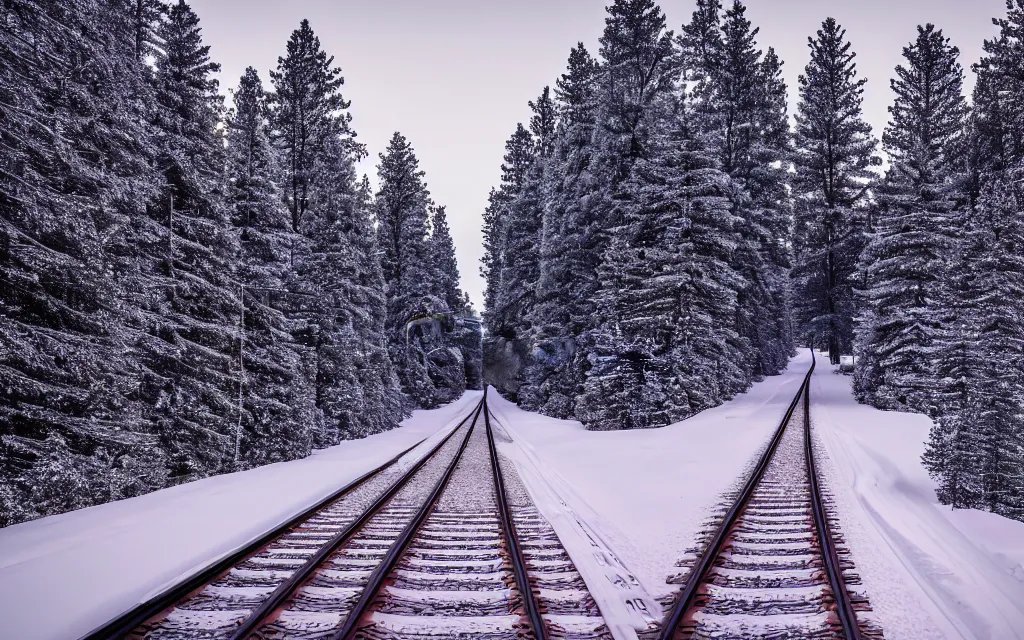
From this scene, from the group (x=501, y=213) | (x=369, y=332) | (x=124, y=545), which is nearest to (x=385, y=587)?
(x=124, y=545)

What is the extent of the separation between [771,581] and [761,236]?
99.5 feet

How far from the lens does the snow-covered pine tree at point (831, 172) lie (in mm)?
34969

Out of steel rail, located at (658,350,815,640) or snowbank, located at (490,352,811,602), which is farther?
snowbank, located at (490,352,811,602)

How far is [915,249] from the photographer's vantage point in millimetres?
24609

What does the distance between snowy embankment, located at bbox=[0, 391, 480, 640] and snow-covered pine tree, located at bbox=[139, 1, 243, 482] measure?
5.32ft

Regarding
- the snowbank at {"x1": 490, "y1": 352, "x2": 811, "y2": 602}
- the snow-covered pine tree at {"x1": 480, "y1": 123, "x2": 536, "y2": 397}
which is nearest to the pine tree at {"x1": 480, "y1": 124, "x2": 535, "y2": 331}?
the snow-covered pine tree at {"x1": 480, "y1": 123, "x2": 536, "y2": 397}

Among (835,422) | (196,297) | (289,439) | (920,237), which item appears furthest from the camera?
(920,237)

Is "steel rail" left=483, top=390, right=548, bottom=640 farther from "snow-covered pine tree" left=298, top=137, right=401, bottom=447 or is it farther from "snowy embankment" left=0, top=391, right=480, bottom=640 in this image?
"snow-covered pine tree" left=298, top=137, right=401, bottom=447

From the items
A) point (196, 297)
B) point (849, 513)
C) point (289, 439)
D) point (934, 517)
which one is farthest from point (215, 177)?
point (934, 517)

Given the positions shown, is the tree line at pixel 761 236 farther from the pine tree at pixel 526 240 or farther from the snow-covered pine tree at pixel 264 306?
the snow-covered pine tree at pixel 264 306

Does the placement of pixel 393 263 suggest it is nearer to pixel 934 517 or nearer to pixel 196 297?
pixel 196 297

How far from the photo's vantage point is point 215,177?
53.3 ft

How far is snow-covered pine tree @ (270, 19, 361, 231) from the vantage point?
76.4 feet

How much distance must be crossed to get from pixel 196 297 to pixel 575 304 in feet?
64.6
